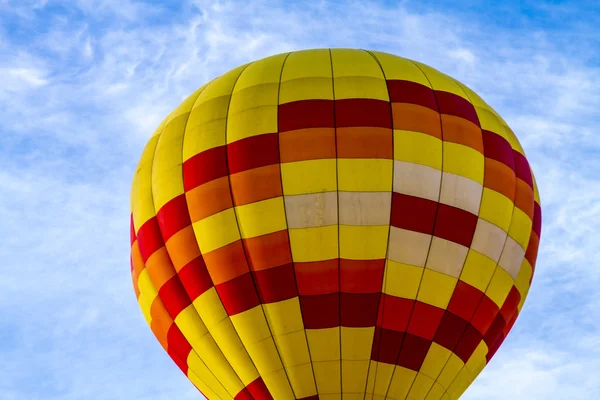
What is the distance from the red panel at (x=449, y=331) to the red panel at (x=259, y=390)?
1.90 meters

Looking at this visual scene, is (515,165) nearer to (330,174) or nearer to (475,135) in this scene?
(475,135)

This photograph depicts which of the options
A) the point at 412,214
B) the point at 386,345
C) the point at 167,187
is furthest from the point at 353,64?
the point at 386,345

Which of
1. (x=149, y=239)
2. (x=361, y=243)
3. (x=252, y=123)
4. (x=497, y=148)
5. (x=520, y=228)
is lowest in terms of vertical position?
(x=361, y=243)

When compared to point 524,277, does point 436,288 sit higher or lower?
lower

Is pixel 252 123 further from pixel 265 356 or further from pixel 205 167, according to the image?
pixel 265 356

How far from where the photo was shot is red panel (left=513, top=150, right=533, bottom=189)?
605 inches

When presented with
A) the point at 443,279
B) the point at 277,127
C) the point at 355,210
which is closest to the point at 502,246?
the point at 443,279

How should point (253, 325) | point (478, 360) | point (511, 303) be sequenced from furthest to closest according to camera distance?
point (511, 303) < point (478, 360) < point (253, 325)

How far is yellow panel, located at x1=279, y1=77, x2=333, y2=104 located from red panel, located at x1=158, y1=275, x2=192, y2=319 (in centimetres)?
235

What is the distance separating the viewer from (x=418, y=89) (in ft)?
48.8

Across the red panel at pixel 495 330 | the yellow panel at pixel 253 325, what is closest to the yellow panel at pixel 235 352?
the yellow panel at pixel 253 325

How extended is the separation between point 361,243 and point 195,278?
6.24 ft

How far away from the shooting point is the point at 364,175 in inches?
550

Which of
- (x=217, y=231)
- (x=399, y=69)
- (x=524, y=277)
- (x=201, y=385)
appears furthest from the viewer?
(x=524, y=277)
